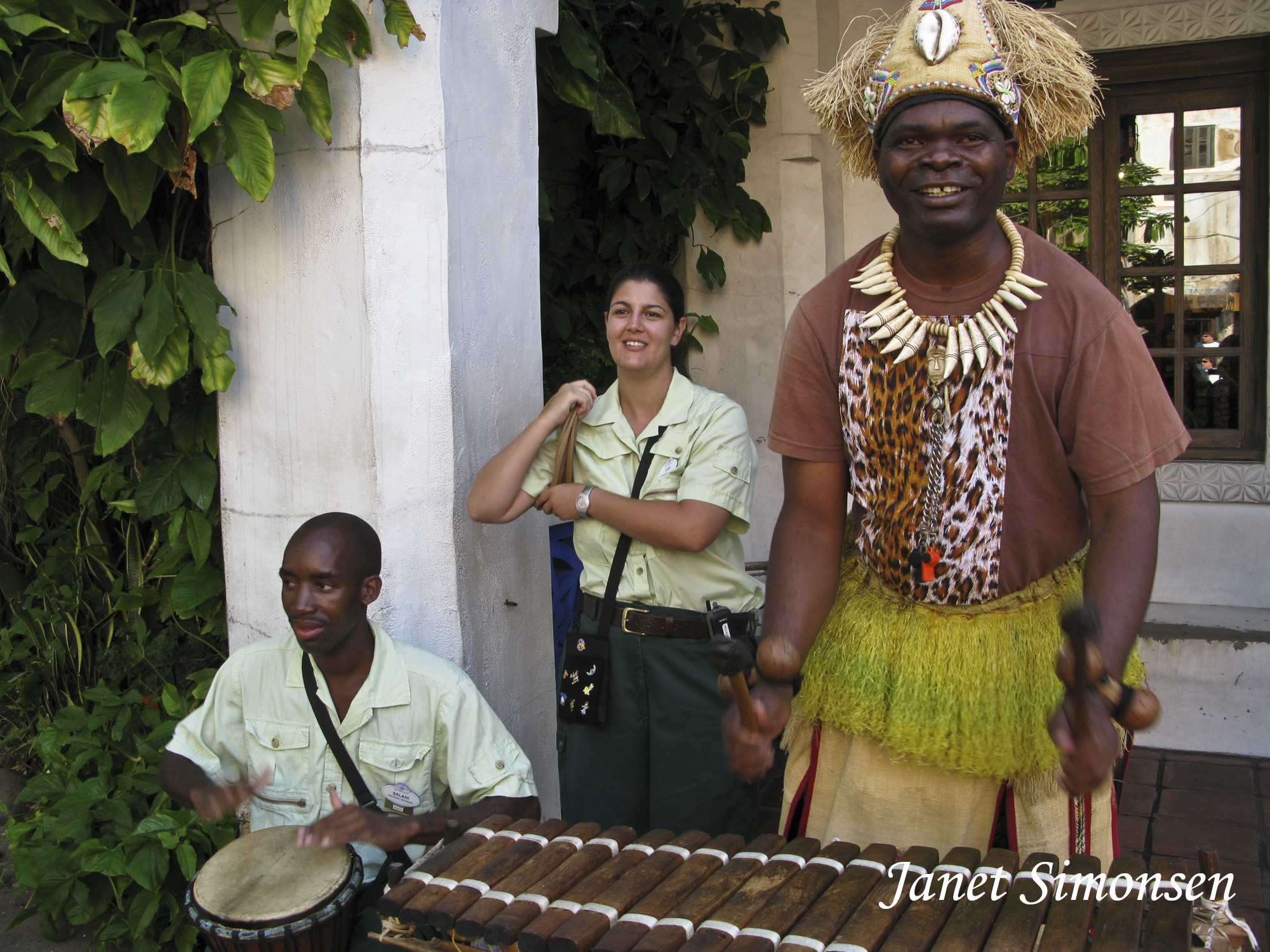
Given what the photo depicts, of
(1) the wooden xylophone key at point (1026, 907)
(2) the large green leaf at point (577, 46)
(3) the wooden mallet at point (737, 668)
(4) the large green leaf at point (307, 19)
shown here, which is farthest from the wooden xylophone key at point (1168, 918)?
(2) the large green leaf at point (577, 46)

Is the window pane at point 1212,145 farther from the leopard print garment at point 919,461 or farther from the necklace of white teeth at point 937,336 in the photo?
the leopard print garment at point 919,461

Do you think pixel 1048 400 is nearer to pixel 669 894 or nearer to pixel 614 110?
pixel 669 894

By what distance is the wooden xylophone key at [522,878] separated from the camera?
180cm

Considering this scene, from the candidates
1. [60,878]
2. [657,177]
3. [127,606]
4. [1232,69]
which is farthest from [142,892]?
[1232,69]

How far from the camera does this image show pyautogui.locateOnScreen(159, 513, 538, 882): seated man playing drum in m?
2.44

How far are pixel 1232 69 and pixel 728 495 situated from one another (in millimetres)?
3380

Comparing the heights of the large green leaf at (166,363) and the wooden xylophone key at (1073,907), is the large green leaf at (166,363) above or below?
above

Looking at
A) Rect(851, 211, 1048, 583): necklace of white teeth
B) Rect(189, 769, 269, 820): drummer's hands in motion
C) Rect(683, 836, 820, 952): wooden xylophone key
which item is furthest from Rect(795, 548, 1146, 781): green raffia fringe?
Rect(189, 769, 269, 820): drummer's hands in motion

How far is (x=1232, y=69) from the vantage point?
4.64m

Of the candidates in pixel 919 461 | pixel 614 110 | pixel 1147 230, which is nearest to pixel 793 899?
pixel 919 461

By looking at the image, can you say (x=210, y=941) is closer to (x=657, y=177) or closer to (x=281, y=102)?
(x=281, y=102)

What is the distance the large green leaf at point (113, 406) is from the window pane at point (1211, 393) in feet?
13.8

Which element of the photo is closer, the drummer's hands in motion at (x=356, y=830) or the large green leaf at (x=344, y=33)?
the drummer's hands in motion at (x=356, y=830)

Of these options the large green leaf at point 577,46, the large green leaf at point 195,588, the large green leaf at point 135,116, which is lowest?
the large green leaf at point 195,588
